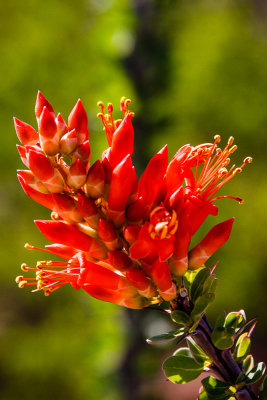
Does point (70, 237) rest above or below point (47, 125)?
below

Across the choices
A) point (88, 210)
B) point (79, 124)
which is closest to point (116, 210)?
point (88, 210)

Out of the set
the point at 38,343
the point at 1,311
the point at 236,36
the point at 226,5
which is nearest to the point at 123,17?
the point at 236,36

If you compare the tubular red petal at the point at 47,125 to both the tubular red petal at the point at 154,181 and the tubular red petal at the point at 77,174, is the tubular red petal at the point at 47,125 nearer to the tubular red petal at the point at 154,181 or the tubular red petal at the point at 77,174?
the tubular red petal at the point at 77,174

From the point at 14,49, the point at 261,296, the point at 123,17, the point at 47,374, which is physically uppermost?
the point at 123,17

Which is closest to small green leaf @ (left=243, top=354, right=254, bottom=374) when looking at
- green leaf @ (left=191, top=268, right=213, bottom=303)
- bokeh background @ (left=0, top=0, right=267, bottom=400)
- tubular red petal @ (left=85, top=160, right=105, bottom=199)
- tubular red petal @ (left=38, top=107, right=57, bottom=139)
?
green leaf @ (left=191, top=268, right=213, bottom=303)

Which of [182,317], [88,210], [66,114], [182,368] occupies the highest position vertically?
[88,210]

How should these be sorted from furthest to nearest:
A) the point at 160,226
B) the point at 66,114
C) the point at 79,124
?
the point at 66,114, the point at 79,124, the point at 160,226

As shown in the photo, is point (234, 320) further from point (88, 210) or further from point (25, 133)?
point (25, 133)

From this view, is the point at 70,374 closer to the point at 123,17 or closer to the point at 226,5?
the point at 123,17
